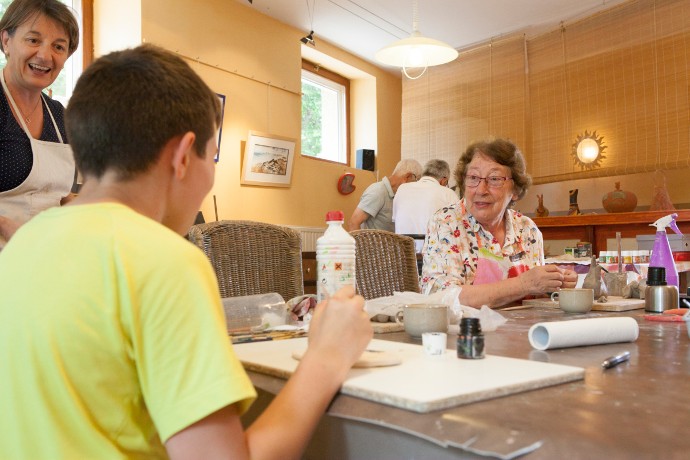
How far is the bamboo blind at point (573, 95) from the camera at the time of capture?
5.31 meters

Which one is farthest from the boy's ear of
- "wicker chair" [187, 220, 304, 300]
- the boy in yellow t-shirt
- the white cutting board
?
"wicker chair" [187, 220, 304, 300]

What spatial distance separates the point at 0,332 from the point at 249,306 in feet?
2.52

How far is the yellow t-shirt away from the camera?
0.63m

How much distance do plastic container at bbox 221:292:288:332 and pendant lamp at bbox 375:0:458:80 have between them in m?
3.02

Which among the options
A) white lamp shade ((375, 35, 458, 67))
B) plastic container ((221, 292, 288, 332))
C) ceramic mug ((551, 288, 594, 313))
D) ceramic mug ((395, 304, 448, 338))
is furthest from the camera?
white lamp shade ((375, 35, 458, 67))

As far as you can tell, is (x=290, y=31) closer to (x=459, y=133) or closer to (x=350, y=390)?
(x=459, y=133)

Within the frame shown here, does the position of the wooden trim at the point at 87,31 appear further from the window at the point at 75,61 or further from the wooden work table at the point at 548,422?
the wooden work table at the point at 548,422

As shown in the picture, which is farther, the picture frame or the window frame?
the window frame

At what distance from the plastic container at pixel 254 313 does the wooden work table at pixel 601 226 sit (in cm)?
405

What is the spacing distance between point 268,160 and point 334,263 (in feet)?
13.7

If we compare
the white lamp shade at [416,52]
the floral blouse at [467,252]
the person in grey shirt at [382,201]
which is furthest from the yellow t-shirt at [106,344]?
the person in grey shirt at [382,201]

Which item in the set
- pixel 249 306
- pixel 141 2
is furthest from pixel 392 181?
pixel 249 306

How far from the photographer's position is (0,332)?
2.18ft

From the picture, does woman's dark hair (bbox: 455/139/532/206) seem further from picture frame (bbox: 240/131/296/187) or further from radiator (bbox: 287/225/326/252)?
radiator (bbox: 287/225/326/252)
